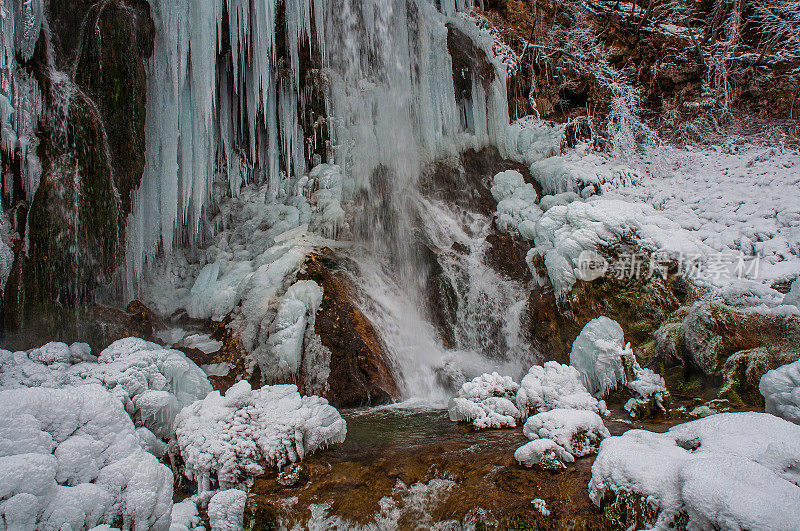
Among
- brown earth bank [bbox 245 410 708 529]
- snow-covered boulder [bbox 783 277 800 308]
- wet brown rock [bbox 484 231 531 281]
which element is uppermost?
wet brown rock [bbox 484 231 531 281]

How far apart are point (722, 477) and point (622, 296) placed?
5159 millimetres

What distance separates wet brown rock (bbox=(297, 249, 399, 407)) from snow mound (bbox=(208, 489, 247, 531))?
10.9 feet

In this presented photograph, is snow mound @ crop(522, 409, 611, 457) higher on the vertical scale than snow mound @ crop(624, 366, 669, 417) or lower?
higher

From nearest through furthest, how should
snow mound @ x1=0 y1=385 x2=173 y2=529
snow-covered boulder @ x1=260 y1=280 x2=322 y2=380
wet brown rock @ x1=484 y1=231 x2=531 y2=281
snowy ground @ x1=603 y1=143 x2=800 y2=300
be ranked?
snow mound @ x1=0 y1=385 x2=173 y2=529 → snow-covered boulder @ x1=260 y1=280 x2=322 y2=380 → snowy ground @ x1=603 y1=143 x2=800 y2=300 → wet brown rock @ x1=484 y1=231 x2=531 y2=281

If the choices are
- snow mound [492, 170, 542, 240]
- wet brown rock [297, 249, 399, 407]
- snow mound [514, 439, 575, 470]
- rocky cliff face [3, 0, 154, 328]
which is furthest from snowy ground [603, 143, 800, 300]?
rocky cliff face [3, 0, 154, 328]

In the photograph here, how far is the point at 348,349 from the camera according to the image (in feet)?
23.2

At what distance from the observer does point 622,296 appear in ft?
24.0

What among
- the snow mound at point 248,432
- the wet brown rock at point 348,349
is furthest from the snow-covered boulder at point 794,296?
the snow mound at point 248,432

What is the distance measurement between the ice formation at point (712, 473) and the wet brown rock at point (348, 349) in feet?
13.3

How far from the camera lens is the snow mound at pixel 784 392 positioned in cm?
377

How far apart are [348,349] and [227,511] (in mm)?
3788

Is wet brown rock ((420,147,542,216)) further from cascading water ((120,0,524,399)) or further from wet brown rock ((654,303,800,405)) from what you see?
wet brown rock ((654,303,800,405))

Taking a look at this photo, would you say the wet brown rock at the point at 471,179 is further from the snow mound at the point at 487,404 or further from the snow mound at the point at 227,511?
the snow mound at the point at 227,511

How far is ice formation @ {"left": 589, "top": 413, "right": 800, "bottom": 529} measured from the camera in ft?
7.62
